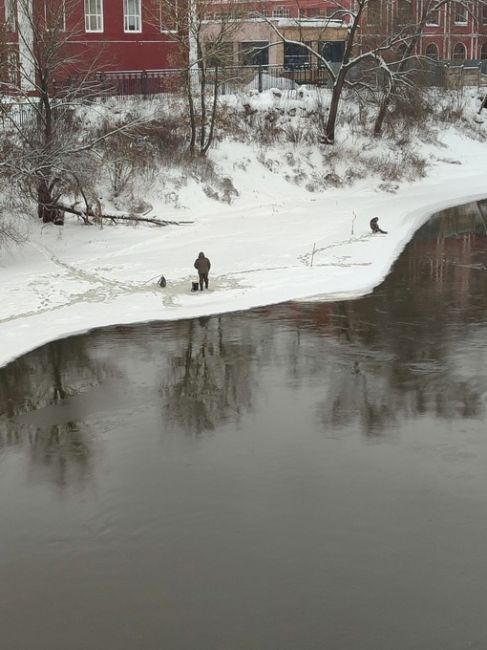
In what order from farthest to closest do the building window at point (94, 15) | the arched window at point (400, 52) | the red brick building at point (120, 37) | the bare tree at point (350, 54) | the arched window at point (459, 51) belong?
the arched window at point (459, 51) → the arched window at point (400, 52) → the bare tree at point (350, 54) → the building window at point (94, 15) → the red brick building at point (120, 37)

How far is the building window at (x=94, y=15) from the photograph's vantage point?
42281 mm

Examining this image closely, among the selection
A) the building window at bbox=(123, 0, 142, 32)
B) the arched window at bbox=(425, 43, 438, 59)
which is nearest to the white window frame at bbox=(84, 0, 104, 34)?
the building window at bbox=(123, 0, 142, 32)

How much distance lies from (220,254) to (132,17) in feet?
61.6

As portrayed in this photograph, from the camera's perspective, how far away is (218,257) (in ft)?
98.1

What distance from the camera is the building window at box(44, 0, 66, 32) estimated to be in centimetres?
3153

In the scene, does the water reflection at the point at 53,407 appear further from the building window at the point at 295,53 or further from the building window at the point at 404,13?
the building window at the point at 295,53

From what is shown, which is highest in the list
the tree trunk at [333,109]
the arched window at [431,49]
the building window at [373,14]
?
the arched window at [431,49]

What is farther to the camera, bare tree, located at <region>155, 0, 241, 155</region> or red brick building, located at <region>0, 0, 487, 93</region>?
bare tree, located at <region>155, 0, 241, 155</region>

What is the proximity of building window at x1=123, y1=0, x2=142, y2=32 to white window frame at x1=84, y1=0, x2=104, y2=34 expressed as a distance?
134cm

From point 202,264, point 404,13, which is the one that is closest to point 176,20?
point 202,264

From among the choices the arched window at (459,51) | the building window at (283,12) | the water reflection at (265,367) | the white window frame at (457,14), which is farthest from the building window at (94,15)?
the arched window at (459,51)

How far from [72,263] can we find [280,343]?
9.79 metres

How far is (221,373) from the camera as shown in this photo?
20.0 meters

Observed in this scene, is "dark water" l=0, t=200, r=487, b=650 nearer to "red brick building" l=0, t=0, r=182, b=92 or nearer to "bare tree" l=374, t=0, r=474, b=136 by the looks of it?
"red brick building" l=0, t=0, r=182, b=92
